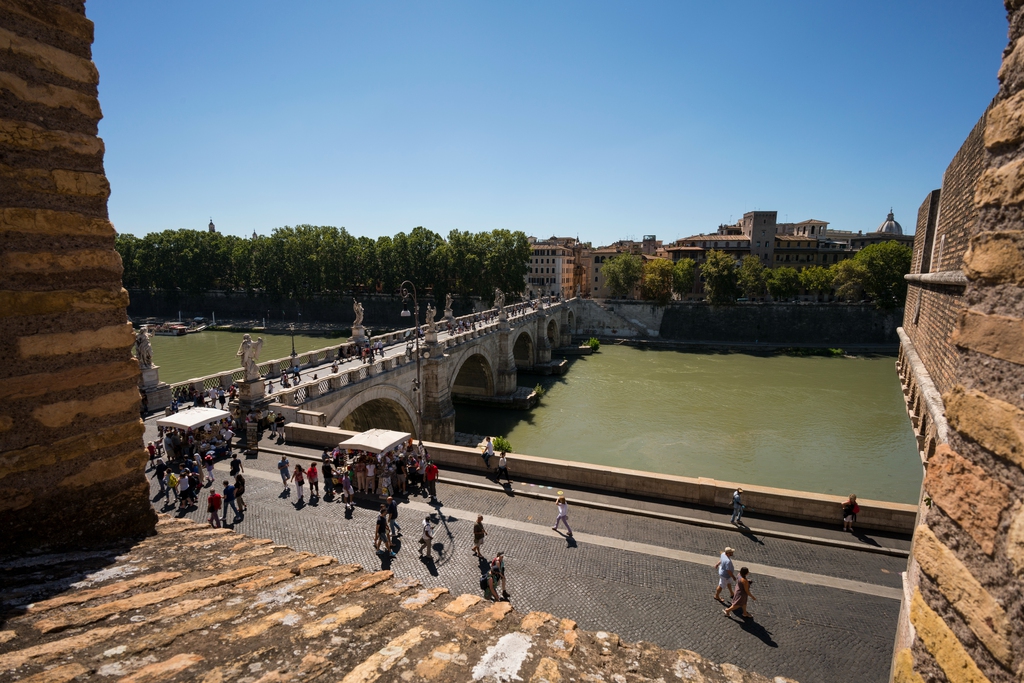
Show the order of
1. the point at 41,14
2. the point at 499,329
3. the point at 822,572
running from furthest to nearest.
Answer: the point at 499,329 → the point at 822,572 → the point at 41,14

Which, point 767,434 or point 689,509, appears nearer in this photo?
point 689,509

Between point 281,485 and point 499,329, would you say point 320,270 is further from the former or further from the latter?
point 281,485

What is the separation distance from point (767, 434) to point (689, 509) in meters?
18.1

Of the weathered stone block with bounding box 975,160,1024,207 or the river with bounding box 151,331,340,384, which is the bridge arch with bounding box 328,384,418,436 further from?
the river with bounding box 151,331,340,384

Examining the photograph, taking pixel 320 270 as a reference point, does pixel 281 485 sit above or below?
below

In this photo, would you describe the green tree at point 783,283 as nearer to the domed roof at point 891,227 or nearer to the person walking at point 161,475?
the domed roof at point 891,227

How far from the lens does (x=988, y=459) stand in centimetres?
194

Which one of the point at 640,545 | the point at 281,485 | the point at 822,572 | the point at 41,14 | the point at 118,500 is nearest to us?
the point at 41,14

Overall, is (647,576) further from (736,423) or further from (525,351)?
(525,351)

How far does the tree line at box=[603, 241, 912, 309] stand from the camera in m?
52.7

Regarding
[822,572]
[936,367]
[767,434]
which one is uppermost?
[936,367]

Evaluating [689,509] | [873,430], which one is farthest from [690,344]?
[689,509]

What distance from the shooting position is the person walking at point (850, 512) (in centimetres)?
997

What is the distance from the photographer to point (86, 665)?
2.42 m
